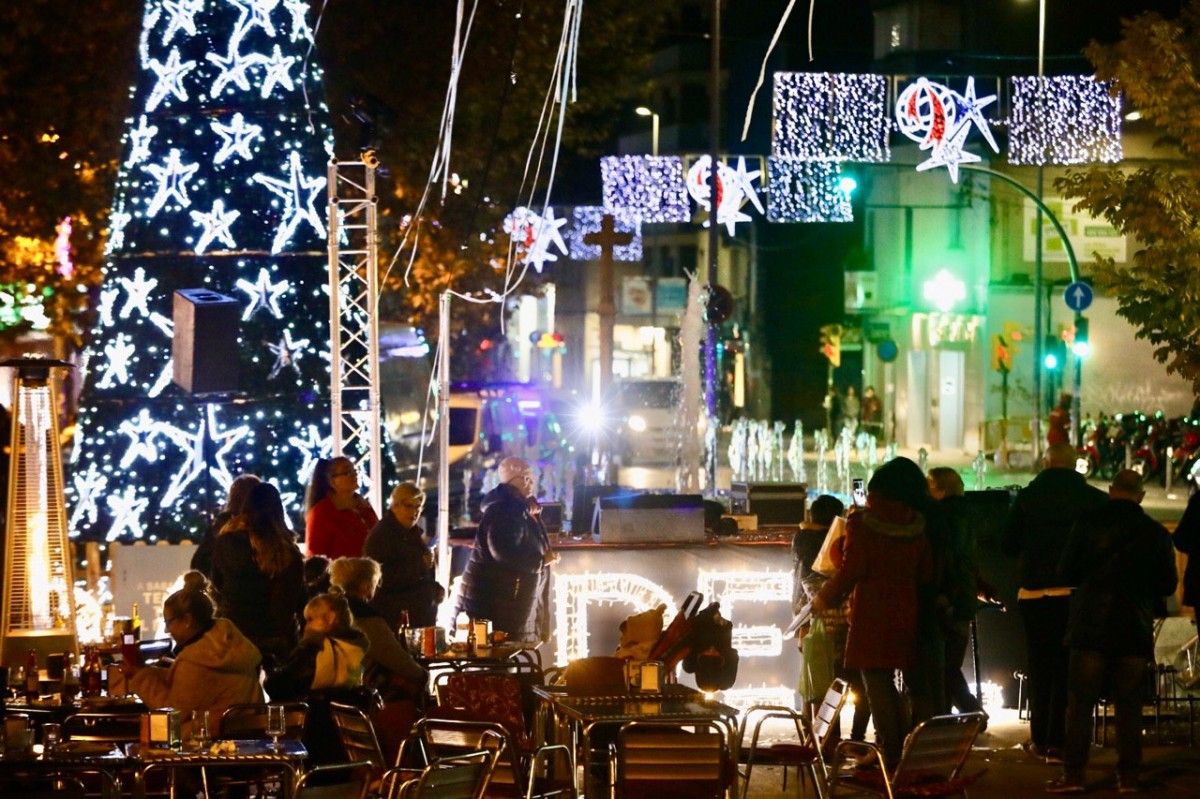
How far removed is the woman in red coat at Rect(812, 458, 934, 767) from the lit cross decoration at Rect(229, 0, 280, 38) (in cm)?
817

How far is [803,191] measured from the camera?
147 ft

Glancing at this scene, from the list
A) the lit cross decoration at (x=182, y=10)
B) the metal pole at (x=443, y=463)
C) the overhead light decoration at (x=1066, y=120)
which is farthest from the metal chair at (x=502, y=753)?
the overhead light decoration at (x=1066, y=120)

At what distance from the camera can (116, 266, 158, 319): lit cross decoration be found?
Result: 52.8 feet

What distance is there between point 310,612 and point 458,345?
32.1 m

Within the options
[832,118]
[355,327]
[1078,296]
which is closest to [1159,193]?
[355,327]

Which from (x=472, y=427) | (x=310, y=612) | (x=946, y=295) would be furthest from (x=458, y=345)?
(x=310, y=612)

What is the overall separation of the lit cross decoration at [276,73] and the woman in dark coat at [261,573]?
6472mm

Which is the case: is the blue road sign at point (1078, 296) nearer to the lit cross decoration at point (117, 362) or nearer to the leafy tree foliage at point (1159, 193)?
the leafy tree foliage at point (1159, 193)

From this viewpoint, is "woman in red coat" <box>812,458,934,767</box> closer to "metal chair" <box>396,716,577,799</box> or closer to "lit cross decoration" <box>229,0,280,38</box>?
"metal chair" <box>396,716,577,799</box>

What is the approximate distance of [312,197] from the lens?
16.2 metres

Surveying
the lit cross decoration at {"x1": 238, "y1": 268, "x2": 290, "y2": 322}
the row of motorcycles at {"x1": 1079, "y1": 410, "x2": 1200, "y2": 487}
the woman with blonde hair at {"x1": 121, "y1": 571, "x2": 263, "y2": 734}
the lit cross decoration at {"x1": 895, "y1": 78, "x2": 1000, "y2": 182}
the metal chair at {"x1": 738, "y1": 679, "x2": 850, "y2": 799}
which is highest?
the lit cross decoration at {"x1": 895, "y1": 78, "x2": 1000, "y2": 182}

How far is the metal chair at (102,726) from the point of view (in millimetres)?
8352

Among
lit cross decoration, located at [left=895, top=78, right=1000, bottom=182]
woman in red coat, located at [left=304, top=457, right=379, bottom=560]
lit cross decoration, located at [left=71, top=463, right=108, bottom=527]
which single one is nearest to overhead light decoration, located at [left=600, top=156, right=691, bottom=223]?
lit cross decoration, located at [left=895, top=78, right=1000, bottom=182]

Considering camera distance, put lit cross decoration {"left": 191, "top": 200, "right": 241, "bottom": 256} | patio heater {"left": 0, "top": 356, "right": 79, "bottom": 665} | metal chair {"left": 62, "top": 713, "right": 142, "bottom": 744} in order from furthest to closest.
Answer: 1. lit cross decoration {"left": 191, "top": 200, "right": 241, "bottom": 256}
2. patio heater {"left": 0, "top": 356, "right": 79, "bottom": 665}
3. metal chair {"left": 62, "top": 713, "right": 142, "bottom": 744}
